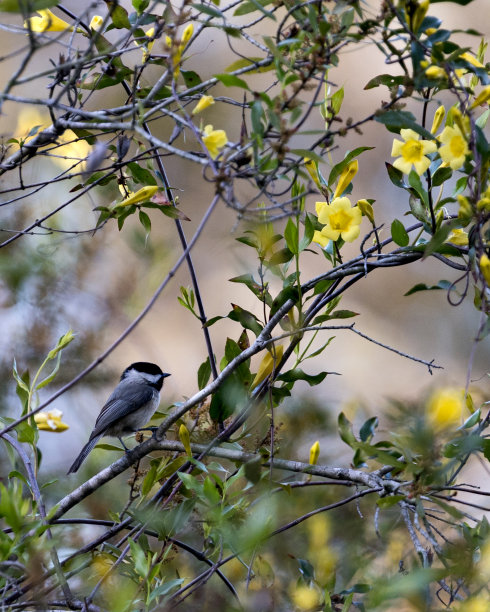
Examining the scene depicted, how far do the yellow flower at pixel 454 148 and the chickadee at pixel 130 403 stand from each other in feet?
5.82

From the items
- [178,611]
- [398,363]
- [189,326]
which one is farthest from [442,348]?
[178,611]

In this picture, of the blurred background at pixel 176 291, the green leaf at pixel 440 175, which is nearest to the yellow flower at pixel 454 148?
the green leaf at pixel 440 175

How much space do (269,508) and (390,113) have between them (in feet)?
2.14

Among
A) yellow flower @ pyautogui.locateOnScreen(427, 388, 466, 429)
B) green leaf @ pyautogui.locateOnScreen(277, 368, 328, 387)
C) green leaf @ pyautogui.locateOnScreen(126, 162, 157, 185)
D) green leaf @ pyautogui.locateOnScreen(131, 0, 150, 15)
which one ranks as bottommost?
yellow flower @ pyautogui.locateOnScreen(427, 388, 466, 429)

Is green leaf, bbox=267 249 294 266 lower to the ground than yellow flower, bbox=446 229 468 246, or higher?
higher

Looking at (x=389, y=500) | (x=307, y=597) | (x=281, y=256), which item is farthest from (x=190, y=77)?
(x=307, y=597)

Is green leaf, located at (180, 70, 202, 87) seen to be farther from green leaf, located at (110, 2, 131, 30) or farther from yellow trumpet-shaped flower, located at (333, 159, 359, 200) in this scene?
yellow trumpet-shaped flower, located at (333, 159, 359, 200)

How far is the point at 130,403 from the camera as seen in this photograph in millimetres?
2742

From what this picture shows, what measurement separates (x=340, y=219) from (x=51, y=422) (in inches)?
28.9

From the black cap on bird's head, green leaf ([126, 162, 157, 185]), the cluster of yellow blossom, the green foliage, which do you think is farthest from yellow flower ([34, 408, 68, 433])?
the black cap on bird's head

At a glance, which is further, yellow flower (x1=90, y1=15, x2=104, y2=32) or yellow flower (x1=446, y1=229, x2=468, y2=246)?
yellow flower (x1=90, y1=15, x2=104, y2=32)

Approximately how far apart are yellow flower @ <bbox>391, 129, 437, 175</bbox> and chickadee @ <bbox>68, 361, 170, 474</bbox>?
1.69 m

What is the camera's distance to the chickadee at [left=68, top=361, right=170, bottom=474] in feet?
8.84

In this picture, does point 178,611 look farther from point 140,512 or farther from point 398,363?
point 398,363
